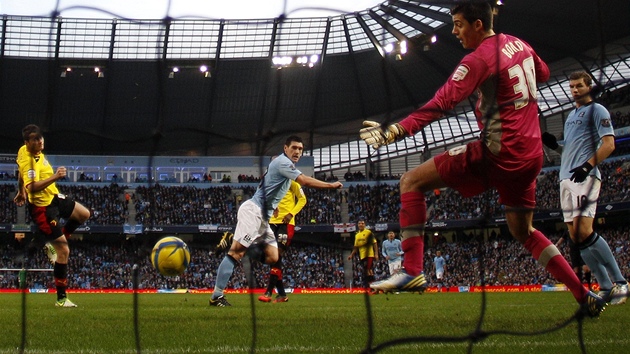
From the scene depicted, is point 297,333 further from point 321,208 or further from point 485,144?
point 321,208

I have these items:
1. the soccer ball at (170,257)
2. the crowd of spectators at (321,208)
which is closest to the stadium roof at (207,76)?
the crowd of spectators at (321,208)

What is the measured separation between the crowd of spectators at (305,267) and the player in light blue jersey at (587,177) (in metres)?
18.4

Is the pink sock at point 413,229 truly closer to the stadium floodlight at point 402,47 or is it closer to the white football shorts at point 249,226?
the white football shorts at point 249,226

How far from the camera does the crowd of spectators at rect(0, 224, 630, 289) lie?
84.5 feet

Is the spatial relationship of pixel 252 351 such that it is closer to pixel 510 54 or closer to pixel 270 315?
pixel 510 54

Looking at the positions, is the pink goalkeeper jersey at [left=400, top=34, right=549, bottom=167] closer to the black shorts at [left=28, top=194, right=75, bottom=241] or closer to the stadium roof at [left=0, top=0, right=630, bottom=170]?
the black shorts at [left=28, top=194, right=75, bottom=241]

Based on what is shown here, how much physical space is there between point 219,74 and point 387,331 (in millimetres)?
33822

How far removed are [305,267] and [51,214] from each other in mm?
19577

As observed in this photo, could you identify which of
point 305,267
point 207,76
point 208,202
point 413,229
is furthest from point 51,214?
point 207,76

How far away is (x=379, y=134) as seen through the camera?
152 inches

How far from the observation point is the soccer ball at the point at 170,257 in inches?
286

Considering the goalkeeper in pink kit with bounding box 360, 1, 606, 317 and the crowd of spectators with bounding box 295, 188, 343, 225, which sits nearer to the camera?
the goalkeeper in pink kit with bounding box 360, 1, 606, 317

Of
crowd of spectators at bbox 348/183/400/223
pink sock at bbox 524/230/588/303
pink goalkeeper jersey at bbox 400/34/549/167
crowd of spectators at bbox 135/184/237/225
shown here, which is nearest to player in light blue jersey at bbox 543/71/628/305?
pink sock at bbox 524/230/588/303

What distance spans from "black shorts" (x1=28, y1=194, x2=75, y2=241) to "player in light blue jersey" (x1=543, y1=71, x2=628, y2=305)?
565cm
